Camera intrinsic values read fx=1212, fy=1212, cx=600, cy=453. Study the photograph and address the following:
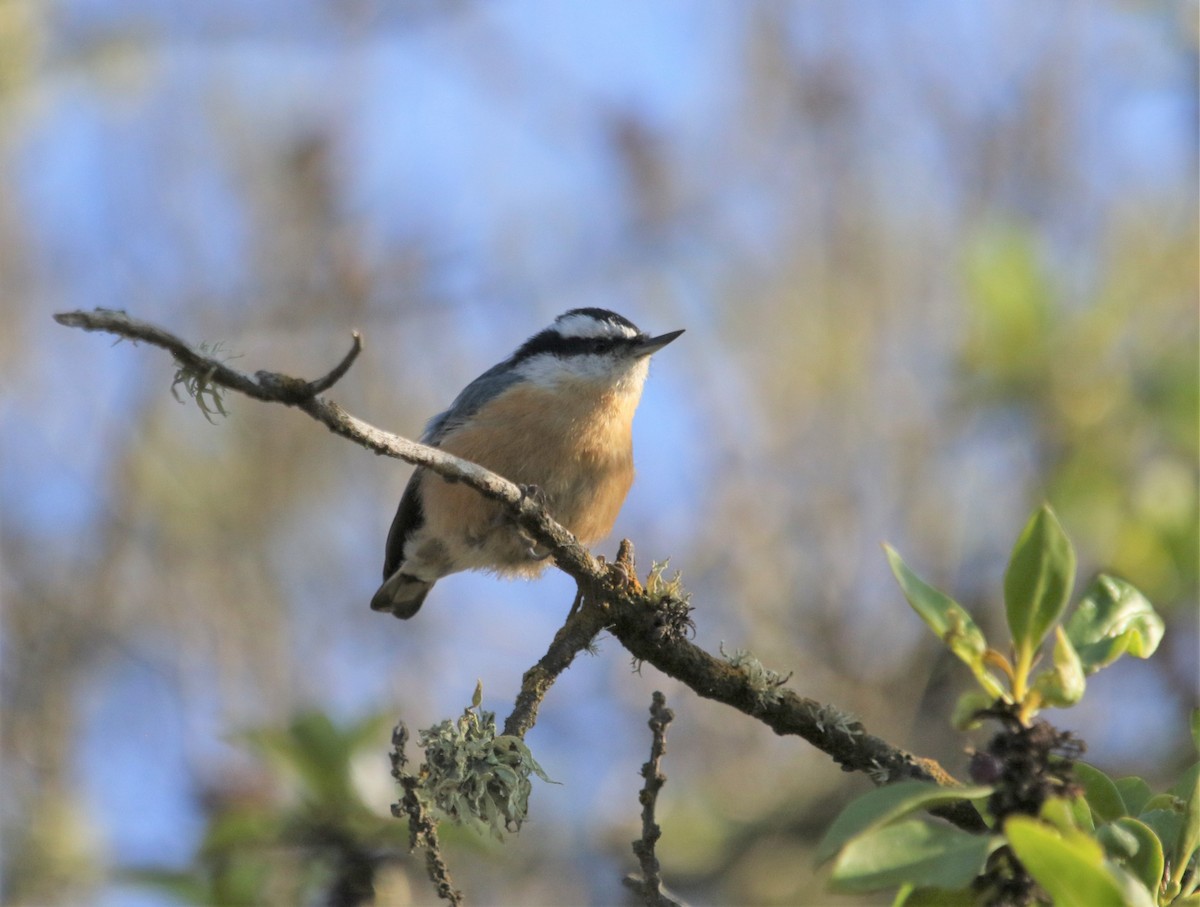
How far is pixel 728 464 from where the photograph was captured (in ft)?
21.9

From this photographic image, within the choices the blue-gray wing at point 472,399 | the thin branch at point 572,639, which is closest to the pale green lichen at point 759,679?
the thin branch at point 572,639

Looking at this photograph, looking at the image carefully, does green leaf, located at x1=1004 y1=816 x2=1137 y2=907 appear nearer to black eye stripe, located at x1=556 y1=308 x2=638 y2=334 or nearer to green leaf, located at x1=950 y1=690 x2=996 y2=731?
green leaf, located at x1=950 y1=690 x2=996 y2=731

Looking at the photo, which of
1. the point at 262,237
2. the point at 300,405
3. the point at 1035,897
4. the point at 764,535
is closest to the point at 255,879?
the point at 300,405

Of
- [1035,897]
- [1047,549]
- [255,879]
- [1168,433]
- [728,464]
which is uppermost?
[728,464]

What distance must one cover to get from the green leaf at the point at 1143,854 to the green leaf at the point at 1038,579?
11.9 inches

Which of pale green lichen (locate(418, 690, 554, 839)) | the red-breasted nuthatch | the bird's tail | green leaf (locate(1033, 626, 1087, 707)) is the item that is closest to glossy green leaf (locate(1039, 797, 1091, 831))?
green leaf (locate(1033, 626, 1087, 707))

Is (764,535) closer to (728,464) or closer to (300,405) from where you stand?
(728,464)

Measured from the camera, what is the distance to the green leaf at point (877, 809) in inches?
64.3

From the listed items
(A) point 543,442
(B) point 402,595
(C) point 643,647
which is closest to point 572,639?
(C) point 643,647

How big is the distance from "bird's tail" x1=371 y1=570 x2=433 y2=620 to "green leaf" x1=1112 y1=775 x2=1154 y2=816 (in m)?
4.08

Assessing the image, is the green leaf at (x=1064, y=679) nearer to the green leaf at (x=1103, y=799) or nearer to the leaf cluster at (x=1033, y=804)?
the leaf cluster at (x=1033, y=804)

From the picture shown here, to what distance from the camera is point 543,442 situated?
188 inches

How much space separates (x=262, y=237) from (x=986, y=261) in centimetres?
486

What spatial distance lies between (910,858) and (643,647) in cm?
105
